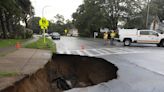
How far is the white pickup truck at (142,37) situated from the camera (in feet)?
92.3

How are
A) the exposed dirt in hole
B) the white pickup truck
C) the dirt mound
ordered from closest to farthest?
the exposed dirt in hole < the dirt mound < the white pickup truck

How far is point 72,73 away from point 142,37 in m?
16.7

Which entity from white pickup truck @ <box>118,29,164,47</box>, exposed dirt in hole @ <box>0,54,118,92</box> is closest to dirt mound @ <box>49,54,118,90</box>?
exposed dirt in hole @ <box>0,54,118,92</box>

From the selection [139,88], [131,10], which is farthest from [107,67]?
[131,10]

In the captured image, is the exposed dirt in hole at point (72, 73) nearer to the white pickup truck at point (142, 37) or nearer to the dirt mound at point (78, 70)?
the dirt mound at point (78, 70)

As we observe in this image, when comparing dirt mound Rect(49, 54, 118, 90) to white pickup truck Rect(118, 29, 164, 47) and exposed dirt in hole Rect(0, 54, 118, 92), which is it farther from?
white pickup truck Rect(118, 29, 164, 47)

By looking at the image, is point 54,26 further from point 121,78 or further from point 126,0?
point 121,78

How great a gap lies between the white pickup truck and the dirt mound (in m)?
14.6

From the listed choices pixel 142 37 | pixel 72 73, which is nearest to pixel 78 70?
pixel 72 73

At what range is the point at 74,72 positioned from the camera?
46.9 ft

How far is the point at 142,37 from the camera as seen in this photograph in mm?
28562

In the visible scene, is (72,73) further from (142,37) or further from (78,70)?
(142,37)

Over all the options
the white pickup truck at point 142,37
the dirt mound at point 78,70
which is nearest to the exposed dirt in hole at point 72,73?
the dirt mound at point 78,70

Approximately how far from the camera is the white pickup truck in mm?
28141
